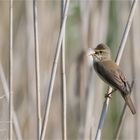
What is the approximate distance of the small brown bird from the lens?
3586 mm

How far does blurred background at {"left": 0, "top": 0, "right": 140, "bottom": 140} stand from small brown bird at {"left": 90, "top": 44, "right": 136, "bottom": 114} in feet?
0.55

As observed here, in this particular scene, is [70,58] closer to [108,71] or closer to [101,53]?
[101,53]

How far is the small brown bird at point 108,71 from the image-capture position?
11.8 ft

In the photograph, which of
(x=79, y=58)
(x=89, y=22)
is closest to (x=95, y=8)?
(x=89, y=22)

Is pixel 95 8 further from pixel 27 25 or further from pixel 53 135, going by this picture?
pixel 53 135

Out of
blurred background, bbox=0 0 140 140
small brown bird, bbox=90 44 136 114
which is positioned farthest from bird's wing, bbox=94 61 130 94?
blurred background, bbox=0 0 140 140

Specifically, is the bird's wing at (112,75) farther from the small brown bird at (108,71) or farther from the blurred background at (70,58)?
the blurred background at (70,58)

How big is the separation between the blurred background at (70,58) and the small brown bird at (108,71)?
6.6 inches

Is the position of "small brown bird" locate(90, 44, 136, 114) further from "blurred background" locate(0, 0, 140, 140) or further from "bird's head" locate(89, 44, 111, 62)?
"blurred background" locate(0, 0, 140, 140)

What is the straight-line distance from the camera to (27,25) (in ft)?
14.6

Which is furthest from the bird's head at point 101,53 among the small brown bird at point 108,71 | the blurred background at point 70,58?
the blurred background at point 70,58

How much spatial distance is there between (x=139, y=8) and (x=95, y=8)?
431 millimetres

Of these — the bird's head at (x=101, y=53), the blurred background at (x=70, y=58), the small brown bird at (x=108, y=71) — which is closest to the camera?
the small brown bird at (x=108, y=71)

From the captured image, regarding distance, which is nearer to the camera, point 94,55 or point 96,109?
point 94,55
